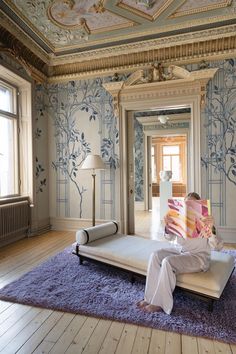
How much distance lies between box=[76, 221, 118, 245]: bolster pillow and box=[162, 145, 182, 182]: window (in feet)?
29.9

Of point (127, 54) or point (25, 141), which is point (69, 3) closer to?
point (127, 54)

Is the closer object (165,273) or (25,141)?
(165,273)

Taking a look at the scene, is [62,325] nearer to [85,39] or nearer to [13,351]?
[13,351]

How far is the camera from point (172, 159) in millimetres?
12117

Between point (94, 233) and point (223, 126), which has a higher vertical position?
point (223, 126)

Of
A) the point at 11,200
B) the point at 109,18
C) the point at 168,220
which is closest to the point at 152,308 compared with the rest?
the point at 168,220

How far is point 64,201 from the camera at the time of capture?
498 centimetres

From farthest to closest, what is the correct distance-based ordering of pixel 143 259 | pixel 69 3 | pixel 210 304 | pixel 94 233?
pixel 69 3
pixel 94 233
pixel 143 259
pixel 210 304

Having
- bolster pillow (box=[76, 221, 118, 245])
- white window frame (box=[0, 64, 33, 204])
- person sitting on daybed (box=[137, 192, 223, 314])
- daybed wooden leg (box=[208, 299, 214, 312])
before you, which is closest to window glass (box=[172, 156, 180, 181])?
white window frame (box=[0, 64, 33, 204])

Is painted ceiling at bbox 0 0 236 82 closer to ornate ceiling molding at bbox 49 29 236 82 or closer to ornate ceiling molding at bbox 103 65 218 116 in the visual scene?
ornate ceiling molding at bbox 49 29 236 82

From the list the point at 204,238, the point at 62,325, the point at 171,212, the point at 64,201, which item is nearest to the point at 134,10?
the point at 171,212

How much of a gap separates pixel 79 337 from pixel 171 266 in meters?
0.87

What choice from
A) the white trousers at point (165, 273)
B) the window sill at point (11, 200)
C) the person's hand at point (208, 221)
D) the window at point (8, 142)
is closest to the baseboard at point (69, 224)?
the window sill at point (11, 200)

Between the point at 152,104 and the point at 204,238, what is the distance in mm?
2908
